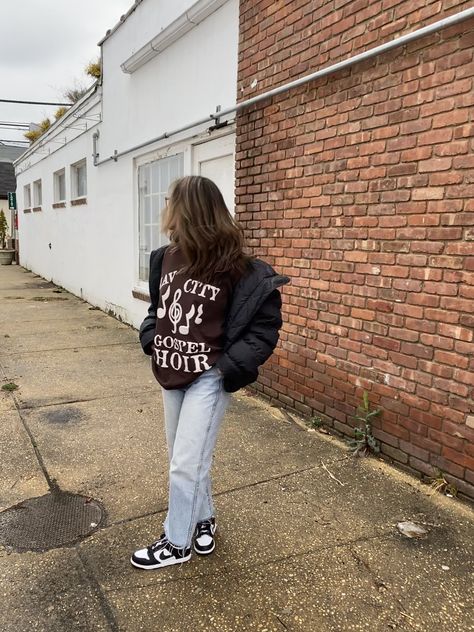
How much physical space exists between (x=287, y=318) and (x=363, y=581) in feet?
7.62

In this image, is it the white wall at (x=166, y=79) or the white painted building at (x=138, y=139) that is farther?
the white painted building at (x=138, y=139)

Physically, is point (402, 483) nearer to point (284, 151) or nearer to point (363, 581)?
point (363, 581)

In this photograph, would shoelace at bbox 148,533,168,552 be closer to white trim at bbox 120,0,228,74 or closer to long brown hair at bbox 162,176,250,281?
long brown hair at bbox 162,176,250,281

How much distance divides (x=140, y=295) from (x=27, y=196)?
11420 millimetres

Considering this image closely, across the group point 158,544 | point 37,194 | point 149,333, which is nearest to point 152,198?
point 149,333

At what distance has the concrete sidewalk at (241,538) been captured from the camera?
2.12 meters

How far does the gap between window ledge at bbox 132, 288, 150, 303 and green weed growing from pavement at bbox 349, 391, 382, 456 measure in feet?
13.6

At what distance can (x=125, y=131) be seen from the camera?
25.3ft

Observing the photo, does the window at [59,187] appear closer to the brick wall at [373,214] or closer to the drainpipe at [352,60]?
the drainpipe at [352,60]

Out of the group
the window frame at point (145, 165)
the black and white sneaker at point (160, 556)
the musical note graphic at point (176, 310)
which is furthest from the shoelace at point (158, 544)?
the window frame at point (145, 165)

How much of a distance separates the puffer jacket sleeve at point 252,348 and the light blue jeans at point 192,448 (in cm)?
8

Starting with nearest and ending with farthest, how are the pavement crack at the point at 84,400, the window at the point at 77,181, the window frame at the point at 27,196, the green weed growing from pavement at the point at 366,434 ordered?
1. the green weed growing from pavement at the point at 366,434
2. the pavement crack at the point at 84,400
3. the window at the point at 77,181
4. the window frame at the point at 27,196

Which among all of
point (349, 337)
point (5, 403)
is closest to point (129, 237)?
point (5, 403)

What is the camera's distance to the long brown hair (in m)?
2.22
